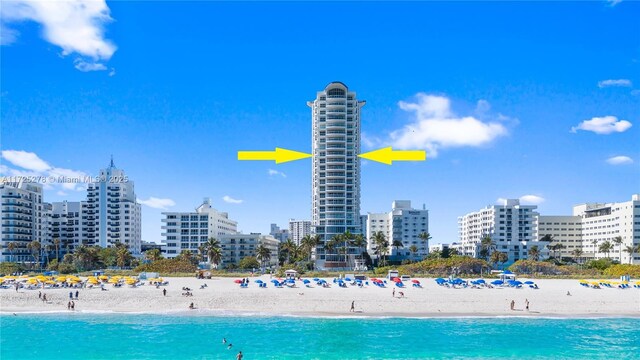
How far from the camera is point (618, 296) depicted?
249 ft

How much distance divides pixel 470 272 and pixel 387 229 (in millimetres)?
85185

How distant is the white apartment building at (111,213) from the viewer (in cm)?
17612

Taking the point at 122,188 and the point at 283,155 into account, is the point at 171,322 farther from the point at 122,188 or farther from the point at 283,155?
the point at 122,188

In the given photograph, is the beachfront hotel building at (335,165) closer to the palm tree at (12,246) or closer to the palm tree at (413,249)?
the palm tree at (413,249)

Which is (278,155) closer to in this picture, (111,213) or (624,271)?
(624,271)

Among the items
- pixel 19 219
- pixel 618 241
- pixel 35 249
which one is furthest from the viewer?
pixel 618 241

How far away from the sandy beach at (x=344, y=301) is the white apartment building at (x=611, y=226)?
9043 cm

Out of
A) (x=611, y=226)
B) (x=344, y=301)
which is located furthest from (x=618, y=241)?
(x=344, y=301)

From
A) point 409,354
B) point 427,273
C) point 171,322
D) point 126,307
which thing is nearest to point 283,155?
point 409,354

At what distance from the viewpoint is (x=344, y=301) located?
228ft

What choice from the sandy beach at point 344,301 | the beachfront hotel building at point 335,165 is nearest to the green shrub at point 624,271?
the sandy beach at point 344,301

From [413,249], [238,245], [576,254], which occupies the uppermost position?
[238,245]

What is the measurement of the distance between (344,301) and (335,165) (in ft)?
237

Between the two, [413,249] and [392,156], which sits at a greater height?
[392,156]
